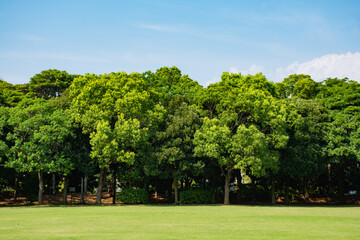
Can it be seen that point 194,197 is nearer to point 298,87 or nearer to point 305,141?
point 305,141

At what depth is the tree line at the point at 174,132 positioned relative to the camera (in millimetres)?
32906

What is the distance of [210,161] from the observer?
38.2 metres

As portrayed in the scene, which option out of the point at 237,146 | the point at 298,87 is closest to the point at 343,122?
the point at 237,146

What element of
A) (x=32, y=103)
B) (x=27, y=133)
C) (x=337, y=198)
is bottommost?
(x=337, y=198)

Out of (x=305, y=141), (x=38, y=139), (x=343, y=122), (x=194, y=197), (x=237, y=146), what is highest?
(x=343, y=122)

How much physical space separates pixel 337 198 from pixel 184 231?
3808 cm

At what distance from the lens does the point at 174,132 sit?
36219 millimetres

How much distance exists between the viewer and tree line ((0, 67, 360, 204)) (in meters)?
32.9

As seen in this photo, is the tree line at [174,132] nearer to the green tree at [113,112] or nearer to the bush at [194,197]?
the green tree at [113,112]

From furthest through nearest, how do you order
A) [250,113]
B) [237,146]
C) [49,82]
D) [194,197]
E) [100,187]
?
[49,82] < [194,197] < [100,187] < [250,113] < [237,146]

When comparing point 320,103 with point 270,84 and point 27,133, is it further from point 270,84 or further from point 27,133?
point 27,133

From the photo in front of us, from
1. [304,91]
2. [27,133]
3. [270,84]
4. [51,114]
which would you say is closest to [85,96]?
[51,114]

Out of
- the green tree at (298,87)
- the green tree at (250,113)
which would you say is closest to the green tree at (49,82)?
the green tree at (250,113)

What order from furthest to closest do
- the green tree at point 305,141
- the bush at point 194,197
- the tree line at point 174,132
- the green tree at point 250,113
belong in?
1. the bush at point 194,197
2. the green tree at point 305,141
3. the green tree at point 250,113
4. the tree line at point 174,132
